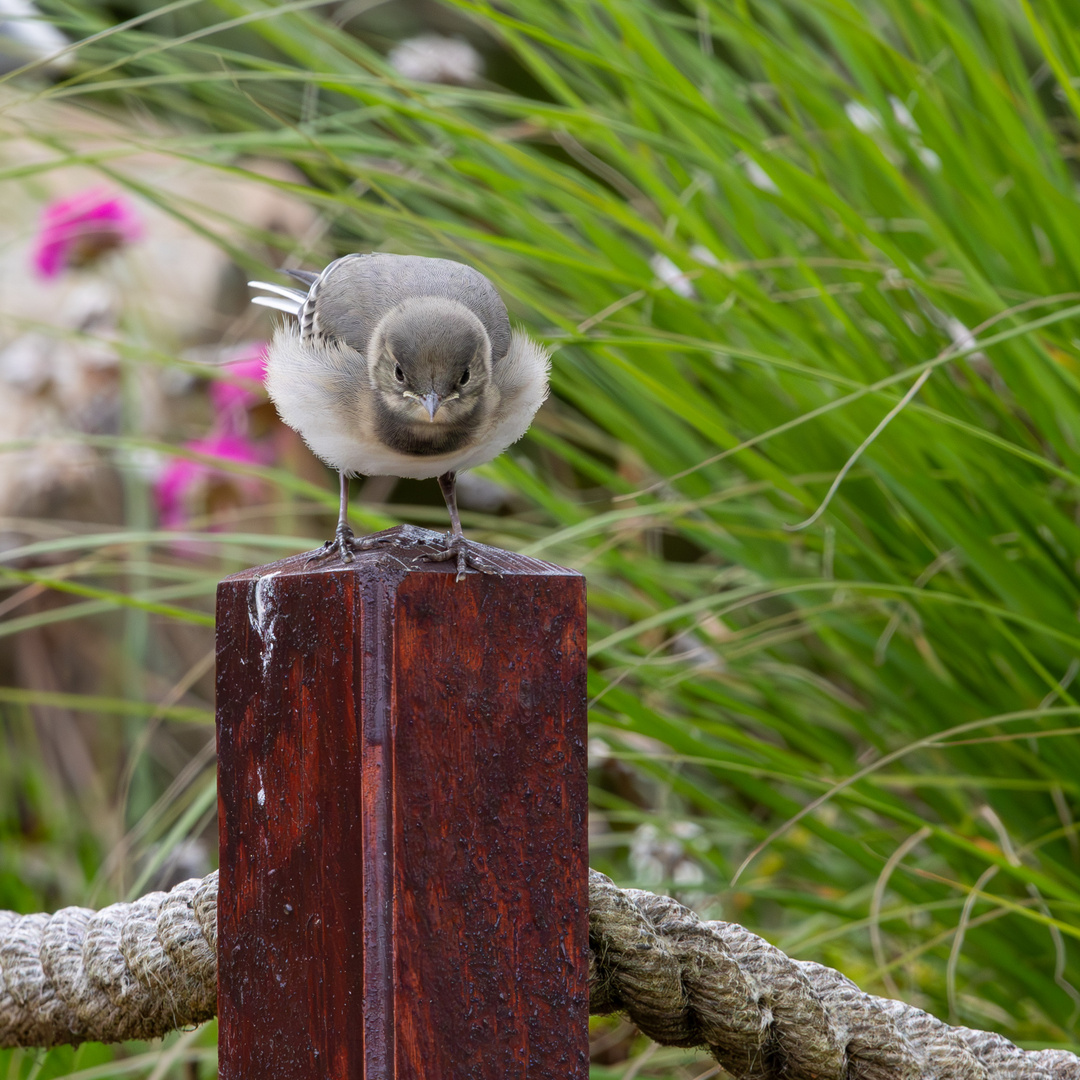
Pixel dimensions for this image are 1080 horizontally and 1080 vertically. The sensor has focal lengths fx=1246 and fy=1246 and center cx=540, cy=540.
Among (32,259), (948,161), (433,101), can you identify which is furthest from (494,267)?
(32,259)

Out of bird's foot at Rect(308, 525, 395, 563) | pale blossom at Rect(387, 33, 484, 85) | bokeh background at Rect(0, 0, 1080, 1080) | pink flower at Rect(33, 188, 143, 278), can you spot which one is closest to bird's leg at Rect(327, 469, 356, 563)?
bird's foot at Rect(308, 525, 395, 563)

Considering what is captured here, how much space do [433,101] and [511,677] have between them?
0.93 m

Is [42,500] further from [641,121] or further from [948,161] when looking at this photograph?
[948,161]

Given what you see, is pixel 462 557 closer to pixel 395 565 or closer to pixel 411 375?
pixel 395 565

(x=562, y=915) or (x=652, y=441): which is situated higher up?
(x=652, y=441)

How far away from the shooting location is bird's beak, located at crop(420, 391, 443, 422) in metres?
1.09

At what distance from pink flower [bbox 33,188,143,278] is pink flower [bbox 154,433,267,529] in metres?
0.46

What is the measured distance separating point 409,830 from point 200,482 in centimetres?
207

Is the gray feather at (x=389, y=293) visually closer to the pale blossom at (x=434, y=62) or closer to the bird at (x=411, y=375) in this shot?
the bird at (x=411, y=375)

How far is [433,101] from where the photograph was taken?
1428 millimetres

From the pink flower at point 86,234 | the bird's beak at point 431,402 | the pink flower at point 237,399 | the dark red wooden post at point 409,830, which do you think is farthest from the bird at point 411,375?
the pink flower at point 86,234

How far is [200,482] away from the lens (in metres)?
2.62

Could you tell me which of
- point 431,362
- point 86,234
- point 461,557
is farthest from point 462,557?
point 86,234

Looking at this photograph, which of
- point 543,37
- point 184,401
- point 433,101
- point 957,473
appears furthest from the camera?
point 184,401
